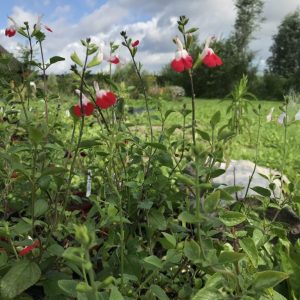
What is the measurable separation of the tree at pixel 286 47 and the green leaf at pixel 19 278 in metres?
48.5

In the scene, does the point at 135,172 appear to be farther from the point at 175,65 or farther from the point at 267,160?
the point at 267,160

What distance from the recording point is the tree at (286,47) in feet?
158

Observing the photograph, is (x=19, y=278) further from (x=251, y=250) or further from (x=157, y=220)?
(x=251, y=250)

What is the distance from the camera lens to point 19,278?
146 centimetres

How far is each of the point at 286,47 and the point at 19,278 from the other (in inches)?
2045

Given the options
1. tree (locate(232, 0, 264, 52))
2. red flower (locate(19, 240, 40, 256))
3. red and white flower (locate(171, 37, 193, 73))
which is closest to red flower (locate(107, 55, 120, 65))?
red and white flower (locate(171, 37, 193, 73))

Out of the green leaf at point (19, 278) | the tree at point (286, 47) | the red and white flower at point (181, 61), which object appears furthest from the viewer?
the tree at point (286, 47)

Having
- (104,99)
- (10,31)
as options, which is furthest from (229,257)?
(10,31)

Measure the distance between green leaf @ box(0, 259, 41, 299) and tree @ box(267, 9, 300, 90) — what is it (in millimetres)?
48493

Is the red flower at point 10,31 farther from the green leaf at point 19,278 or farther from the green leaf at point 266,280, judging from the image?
the green leaf at point 266,280

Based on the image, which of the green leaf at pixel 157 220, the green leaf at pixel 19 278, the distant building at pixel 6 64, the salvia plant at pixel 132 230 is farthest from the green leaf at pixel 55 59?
the green leaf at pixel 19 278

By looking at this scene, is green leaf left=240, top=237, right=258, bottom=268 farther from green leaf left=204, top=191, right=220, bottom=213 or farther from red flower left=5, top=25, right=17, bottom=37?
red flower left=5, top=25, right=17, bottom=37

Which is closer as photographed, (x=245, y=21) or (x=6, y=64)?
(x=6, y=64)

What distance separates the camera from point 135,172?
6.92ft
